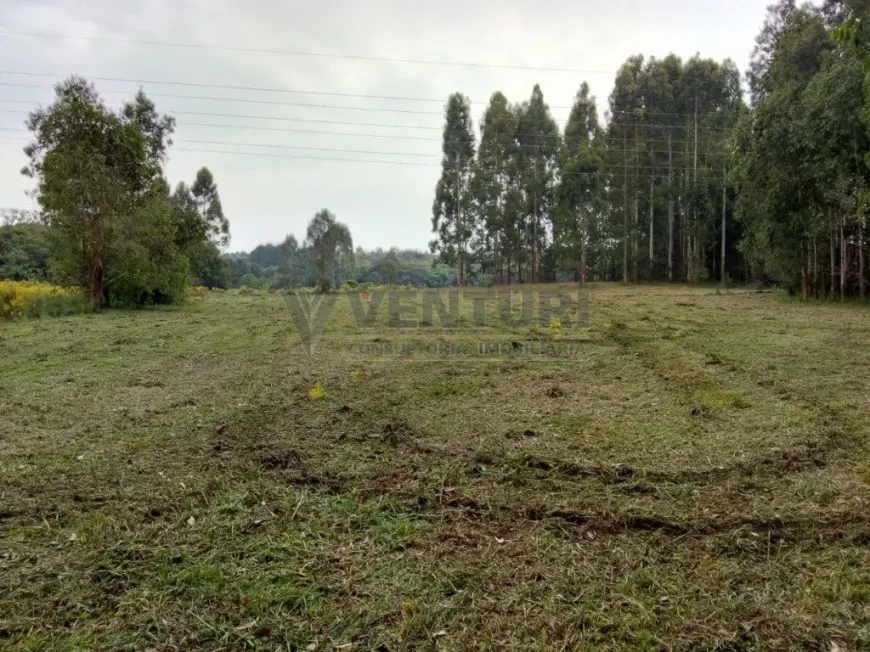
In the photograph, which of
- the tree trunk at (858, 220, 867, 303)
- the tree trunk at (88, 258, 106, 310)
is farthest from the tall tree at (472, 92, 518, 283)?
the tree trunk at (88, 258, 106, 310)

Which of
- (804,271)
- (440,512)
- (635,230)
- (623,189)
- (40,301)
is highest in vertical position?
(623,189)

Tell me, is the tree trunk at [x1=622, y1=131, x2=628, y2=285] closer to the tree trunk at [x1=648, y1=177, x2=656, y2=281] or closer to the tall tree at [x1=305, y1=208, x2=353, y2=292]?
the tree trunk at [x1=648, y1=177, x2=656, y2=281]

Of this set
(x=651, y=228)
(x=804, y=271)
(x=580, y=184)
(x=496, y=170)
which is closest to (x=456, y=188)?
(x=496, y=170)

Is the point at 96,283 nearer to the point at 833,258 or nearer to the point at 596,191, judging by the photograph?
the point at 833,258

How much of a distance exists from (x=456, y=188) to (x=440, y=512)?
81.6 feet

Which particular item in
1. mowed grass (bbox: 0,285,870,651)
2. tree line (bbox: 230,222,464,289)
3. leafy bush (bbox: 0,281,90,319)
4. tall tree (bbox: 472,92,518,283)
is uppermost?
tall tree (bbox: 472,92,518,283)

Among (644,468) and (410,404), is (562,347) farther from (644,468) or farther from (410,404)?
(644,468)

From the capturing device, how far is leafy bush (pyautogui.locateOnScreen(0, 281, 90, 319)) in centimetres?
1058

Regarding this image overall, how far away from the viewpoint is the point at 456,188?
85.5ft

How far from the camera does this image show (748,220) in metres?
15.9

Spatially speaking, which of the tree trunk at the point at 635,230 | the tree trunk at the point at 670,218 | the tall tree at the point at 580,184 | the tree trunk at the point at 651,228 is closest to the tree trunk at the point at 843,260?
the tree trunk at the point at 670,218

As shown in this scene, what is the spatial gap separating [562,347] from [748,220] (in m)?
12.4

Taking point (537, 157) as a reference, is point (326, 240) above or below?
below

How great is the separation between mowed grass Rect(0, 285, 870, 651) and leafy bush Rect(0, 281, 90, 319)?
7.05m
